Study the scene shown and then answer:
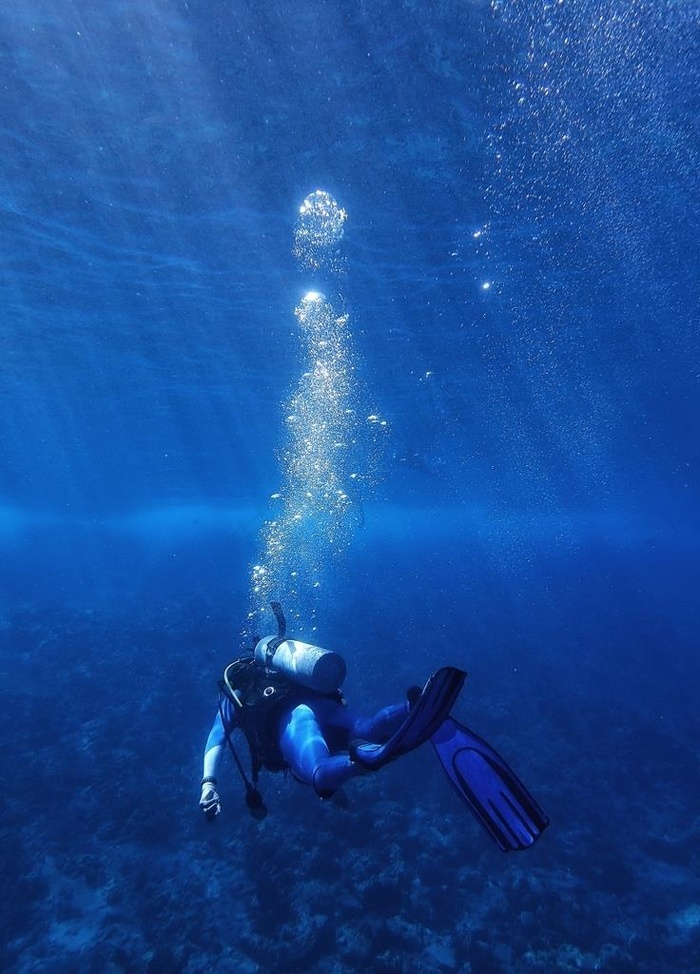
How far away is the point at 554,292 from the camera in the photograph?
557 inches

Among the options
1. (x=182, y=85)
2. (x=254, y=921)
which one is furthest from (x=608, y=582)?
(x=182, y=85)

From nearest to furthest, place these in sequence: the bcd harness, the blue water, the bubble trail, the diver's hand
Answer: the diver's hand, the bcd harness, the blue water, the bubble trail

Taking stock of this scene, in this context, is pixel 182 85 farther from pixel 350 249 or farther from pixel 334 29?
pixel 350 249

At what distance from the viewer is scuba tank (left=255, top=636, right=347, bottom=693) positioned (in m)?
4.71

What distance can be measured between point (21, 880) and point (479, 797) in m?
9.52

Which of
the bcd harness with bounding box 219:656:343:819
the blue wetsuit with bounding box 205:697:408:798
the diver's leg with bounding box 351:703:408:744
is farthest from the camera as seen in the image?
the bcd harness with bounding box 219:656:343:819

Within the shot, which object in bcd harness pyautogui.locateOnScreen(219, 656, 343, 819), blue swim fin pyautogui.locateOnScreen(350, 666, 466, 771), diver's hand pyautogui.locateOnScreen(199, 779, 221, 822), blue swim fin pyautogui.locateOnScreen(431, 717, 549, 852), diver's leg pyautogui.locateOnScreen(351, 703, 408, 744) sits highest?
bcd harness pyautogui.locateOnScreen(219, 656, 343, 819)

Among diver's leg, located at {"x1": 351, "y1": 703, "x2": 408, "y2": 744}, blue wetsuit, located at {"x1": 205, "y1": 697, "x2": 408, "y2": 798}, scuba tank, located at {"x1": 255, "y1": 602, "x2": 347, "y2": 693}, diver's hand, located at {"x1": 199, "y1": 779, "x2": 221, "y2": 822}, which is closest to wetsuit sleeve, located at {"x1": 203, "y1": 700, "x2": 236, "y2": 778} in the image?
blue wetsuit, located at {"x1": 205, "y1": 697, "x2": 408, "y2": 798}

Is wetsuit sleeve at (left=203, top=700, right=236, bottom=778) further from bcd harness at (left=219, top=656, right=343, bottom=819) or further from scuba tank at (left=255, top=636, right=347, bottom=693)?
scuba tank at (left=255, top=636, right=347, bottom=693)

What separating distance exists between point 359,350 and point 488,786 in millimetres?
16906

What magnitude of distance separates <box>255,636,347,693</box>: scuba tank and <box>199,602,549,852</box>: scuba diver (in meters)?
0.01

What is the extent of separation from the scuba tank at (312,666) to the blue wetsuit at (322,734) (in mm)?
238

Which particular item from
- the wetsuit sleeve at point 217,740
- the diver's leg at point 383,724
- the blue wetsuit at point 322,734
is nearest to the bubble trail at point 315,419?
the wetsuit sleeve at point 217,740

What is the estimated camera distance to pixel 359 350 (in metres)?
18.6
